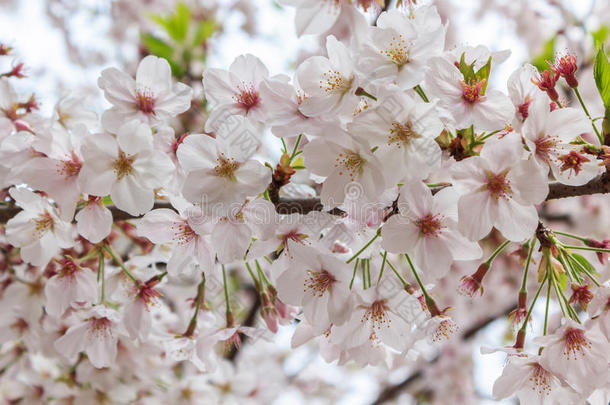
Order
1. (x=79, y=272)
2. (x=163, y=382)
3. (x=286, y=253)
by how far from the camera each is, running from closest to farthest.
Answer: (x=286, y=253)
(x=79, y=272)
(x=163, y=382)

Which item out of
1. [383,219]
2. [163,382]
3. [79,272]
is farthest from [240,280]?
[383,219]

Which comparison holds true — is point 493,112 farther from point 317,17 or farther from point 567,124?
point 317,17

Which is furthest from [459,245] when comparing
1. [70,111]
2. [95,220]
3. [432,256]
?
[70,111]

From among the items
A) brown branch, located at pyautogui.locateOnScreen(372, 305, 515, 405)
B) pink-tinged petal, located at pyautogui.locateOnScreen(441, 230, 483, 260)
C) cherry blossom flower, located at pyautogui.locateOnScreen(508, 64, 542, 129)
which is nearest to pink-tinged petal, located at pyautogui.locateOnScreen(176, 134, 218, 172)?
pink-tinged petal, located at pyautogui.locateOnScreen(441, 230, 483, 260)

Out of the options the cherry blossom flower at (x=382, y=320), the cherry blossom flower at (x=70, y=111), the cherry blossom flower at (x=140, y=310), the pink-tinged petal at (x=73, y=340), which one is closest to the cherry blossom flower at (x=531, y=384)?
the cherry blossom flower at (x=382, y=320)

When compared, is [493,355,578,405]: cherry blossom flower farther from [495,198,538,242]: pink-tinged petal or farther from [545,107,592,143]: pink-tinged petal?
[545,107,592,143]: pink-tinged petal

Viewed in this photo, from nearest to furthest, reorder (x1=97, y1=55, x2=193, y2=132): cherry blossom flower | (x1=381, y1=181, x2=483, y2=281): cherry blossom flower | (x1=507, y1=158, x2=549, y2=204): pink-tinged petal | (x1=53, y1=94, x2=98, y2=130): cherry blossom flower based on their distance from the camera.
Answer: (x1=507, y1=158, x2=549, y2=204): pink-tinged petal → (x1=381, y1=181, x2=483, y2=281): cherry blossom flower → (x1=97, y1=55, x2=193, y2=132): cherry blossom flower → (x1=53, y1=94, x2=98, y2=130): cherry blossom flower

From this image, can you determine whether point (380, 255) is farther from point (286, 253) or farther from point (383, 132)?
point (383, 132)
